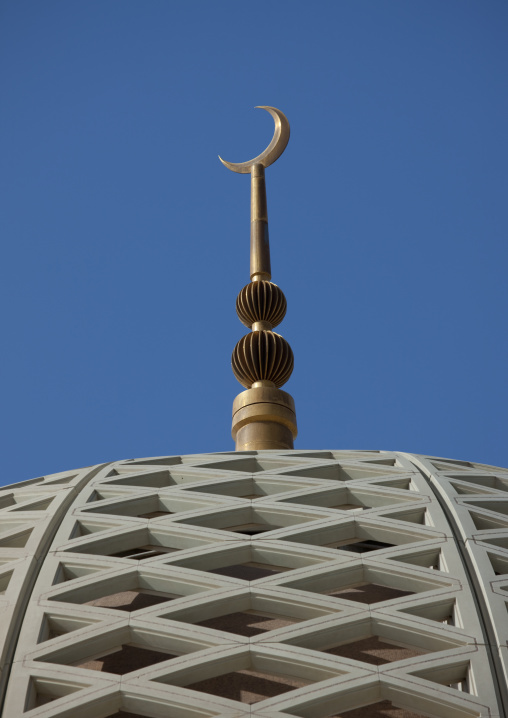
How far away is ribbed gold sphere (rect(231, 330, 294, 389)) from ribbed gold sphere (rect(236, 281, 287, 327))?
0.61 meters

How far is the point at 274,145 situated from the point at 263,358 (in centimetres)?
687

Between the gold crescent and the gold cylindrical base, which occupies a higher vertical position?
the gold crescent

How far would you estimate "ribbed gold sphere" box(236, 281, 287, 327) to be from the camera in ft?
61.9

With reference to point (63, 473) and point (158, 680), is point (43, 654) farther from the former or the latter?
point (63, 473)

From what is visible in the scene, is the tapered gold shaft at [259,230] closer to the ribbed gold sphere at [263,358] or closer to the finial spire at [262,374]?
the finial spire at [262,374]

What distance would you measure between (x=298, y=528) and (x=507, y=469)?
5.14m

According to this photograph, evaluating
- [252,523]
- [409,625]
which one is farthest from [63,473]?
[409,625]

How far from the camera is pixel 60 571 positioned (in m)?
10.7

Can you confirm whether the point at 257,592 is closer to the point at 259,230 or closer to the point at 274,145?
the point at 259,230

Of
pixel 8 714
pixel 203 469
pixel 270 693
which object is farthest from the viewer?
pixel 203 469

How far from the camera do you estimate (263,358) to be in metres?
18.0

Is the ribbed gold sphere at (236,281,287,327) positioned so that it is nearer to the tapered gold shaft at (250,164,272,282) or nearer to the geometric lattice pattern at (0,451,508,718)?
the tapered gold shaft at (250,164,272,282)

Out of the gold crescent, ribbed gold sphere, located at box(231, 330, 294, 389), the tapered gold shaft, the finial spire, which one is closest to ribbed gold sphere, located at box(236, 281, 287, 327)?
the finial spire

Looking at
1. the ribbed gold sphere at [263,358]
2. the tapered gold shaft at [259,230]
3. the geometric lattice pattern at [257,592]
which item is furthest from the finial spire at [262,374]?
the geometric lattice pattern at [257,592]
